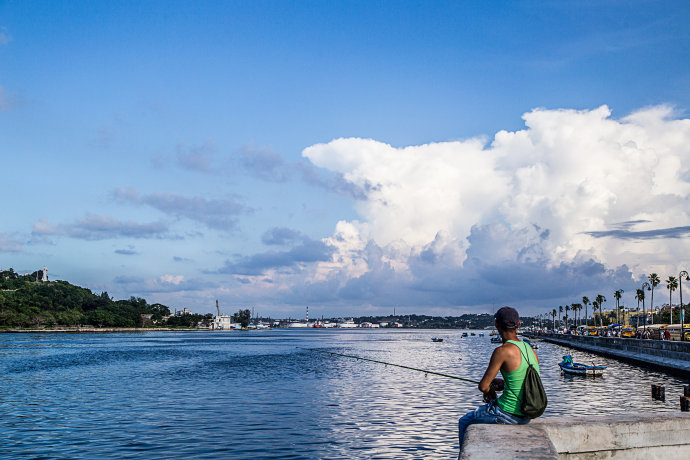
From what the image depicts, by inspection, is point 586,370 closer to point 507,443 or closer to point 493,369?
point 493,369

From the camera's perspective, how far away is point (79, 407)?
110ft

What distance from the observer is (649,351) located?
63.3 metres

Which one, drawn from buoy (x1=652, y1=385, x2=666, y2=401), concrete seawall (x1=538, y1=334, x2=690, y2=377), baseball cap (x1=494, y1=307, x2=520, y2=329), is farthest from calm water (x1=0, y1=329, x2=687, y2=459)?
baseball cap (x1=494, y1=307, x2=520, y2=329)

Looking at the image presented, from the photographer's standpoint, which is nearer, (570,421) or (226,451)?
(570,421)

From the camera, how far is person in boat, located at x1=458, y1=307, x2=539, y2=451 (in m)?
8.06

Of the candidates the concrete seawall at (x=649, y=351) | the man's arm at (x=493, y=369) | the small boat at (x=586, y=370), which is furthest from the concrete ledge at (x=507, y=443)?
the small boat at (x=586, y=370)

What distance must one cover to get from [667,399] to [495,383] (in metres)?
34.2

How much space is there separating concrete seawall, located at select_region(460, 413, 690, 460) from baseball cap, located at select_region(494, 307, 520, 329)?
1385 mm

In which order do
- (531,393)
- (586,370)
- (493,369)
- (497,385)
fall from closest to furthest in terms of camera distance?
1. (493,369)
2. (531,393)
3. (497,385)
4. (586,370)

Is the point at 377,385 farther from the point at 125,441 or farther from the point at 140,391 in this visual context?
the point at 125,441

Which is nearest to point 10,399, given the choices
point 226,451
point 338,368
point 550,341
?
point 226,451

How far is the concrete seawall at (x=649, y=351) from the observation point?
52.0m

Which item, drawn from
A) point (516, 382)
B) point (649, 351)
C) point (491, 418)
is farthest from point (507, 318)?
point (649, 351)

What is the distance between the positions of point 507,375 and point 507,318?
80 cm
